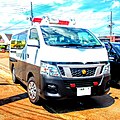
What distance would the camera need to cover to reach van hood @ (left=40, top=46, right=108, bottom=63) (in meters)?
5.00

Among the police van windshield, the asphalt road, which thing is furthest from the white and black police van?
the asphalt road

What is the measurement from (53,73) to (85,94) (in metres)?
0.88

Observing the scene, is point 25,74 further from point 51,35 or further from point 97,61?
point 97,61

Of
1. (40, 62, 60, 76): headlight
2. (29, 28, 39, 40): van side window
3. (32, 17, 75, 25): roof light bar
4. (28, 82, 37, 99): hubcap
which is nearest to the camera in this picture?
(40, 62, 60, 76): headlight

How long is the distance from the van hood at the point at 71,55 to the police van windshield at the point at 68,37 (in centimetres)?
26

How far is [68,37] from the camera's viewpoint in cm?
588

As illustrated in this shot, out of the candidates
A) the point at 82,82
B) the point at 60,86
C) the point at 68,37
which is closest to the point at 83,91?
the point at 82,82

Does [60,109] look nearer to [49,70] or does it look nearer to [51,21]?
[49,70]

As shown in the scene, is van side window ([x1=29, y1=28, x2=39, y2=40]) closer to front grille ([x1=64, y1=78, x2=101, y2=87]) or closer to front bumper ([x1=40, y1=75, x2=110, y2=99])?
front bumper ([x1=40, y1=75, x2=110, y2=99])

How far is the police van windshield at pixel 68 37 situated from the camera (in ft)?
18.2

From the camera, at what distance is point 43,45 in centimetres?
525

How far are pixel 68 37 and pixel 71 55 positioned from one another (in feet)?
3.02

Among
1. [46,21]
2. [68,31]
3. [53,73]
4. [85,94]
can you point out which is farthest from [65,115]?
[46,21]

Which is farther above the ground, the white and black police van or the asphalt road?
the white and black police van
